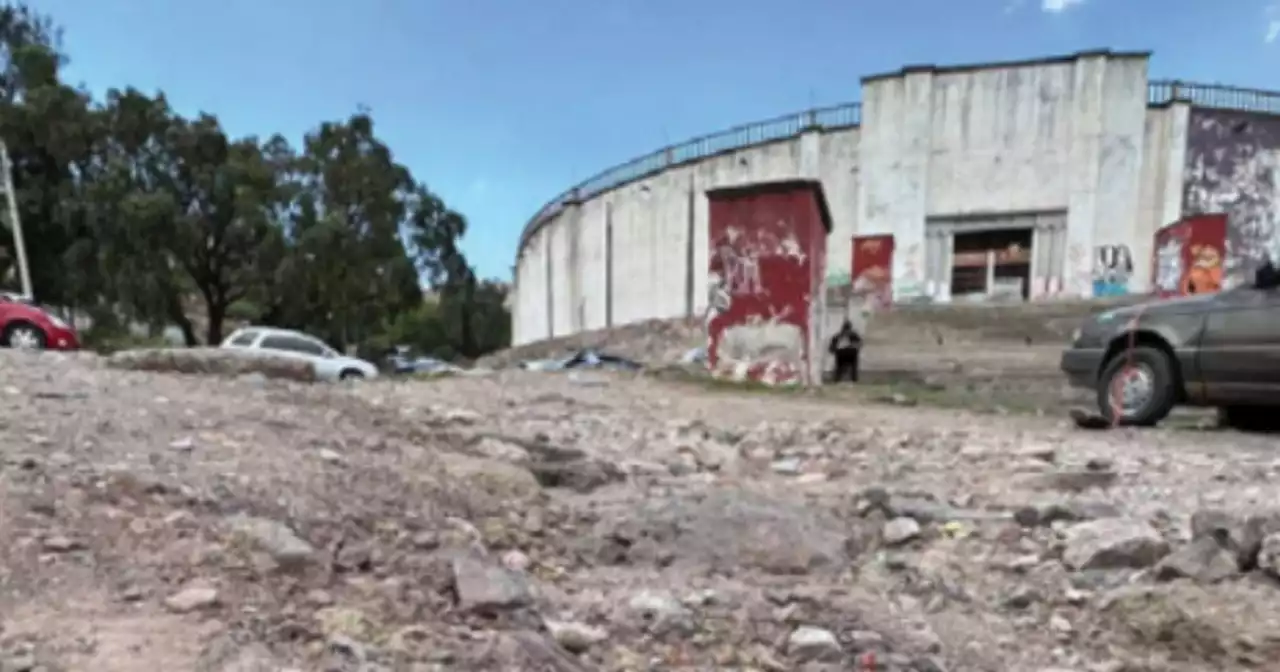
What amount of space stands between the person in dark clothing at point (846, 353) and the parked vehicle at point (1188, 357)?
4577 millimetres

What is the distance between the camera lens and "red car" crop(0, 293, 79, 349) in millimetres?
11586

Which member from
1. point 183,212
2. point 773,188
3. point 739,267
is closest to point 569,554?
point 739,267

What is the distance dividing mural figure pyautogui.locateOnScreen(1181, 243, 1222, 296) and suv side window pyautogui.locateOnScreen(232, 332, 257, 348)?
72.0ft

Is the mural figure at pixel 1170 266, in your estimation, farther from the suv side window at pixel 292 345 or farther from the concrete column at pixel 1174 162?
the suv side window at pixel 292 345

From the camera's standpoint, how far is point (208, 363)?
25.5 feet

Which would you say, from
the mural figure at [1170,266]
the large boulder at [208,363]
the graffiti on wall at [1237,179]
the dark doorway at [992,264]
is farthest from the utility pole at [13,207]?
the graffiti on wall at [1237,179]

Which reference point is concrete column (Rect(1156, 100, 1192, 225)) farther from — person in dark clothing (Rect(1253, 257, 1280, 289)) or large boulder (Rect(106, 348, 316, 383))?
large boulder (Rect(106, 348, 316, 383))

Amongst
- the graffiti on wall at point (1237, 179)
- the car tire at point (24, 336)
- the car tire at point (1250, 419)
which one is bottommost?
the car tire at point (1250, 419)

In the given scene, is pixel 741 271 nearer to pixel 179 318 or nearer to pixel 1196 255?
pixel 1196 255

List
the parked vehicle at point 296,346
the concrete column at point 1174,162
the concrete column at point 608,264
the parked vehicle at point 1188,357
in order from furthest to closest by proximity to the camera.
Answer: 1. the concrete column at point 608,264
2. the concrete column at point 1174,162
3. the parked vehicle at point 296,346
4. the parked vehicle at point 1188,357

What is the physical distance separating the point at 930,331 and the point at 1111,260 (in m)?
9.51

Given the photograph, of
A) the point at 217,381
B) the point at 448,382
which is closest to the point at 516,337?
the point at 448,382

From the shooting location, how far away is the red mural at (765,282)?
428 inches

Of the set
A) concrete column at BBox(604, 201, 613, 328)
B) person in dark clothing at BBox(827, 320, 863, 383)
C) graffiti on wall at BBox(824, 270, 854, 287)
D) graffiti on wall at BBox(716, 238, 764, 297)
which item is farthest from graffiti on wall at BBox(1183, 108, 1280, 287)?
graffiti on wall at BBox(716, 238, 764, 297)
